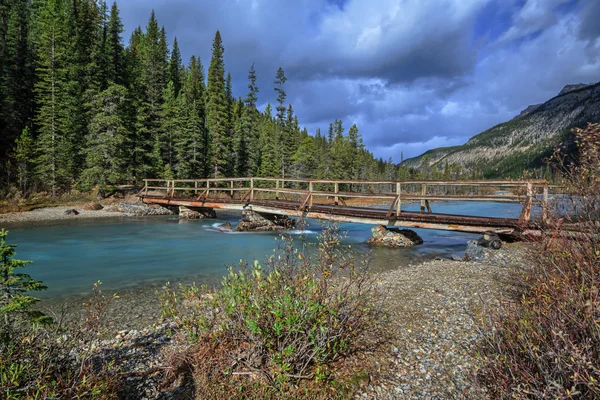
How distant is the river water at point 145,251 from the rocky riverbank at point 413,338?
214 centimetres

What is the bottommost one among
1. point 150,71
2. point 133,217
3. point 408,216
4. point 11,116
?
point 133,217

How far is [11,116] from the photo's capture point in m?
31.7

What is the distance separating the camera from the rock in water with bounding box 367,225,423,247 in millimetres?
14352

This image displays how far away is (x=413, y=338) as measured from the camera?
4.63 m

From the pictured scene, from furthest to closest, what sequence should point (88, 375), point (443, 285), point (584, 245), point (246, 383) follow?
1. point (443, 285)
2. point (584, 245)
3. point (246, 383)
4. point (88, 375)

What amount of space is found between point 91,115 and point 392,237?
34.4 meters

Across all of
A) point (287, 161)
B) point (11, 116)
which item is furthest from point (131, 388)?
point (287, 161)

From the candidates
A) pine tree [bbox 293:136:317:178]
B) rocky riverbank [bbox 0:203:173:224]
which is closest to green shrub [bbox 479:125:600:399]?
rocky riverbank [bbox 0:203:173:224]

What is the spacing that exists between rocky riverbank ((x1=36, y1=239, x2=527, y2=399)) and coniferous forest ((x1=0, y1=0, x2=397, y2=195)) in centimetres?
2825

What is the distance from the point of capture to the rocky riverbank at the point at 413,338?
3531 millimetres

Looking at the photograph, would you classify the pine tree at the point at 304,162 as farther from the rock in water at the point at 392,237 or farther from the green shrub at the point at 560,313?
the green shrub at the point at 560,313

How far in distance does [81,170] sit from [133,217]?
11703mm

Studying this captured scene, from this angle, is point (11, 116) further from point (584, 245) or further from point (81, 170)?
point (584, 245)

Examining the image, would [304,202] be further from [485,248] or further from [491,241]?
[491,241]
